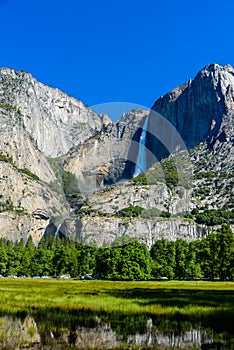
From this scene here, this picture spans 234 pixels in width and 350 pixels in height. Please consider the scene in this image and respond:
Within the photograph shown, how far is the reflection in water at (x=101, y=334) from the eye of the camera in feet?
40.7

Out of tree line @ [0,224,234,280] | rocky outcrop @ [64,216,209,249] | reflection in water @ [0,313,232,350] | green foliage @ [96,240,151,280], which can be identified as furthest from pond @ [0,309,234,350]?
rocky outcrop @ [64,216,209,249]

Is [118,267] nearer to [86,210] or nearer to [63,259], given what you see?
[63,259]

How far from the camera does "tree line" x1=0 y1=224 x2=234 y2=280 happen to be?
86.9m

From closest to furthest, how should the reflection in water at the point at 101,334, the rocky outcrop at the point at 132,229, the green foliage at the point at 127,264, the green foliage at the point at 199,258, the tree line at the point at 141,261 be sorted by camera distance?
1. the reflection in water at the point at 101,334
2. the green foliage at the point at 199,258
3. the green foliage at the point at 127,264
4. the tree line at the point at 141,261
5. the rocky outcrop at the point at 132,229

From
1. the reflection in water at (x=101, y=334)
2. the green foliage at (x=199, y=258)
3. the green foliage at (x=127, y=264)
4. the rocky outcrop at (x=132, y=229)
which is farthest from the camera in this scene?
the rocky outcrop at (x=132, y=229)

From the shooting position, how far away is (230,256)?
83625 mm

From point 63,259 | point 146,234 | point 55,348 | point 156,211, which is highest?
point 156,211

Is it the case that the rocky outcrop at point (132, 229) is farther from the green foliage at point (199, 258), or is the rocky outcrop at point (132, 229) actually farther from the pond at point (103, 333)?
→ the pond at point (103, 333)

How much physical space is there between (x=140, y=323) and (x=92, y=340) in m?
4.21

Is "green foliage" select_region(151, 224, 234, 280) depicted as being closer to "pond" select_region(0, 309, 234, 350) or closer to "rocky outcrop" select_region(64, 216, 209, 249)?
"pond" select_region(0, 309, 234, 350)

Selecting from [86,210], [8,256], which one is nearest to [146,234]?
[86,210]

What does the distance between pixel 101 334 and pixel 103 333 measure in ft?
0.74

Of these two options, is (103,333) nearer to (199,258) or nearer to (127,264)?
(127,264)

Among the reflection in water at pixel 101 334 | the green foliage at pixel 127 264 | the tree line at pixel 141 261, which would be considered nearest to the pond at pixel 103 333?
the reflection in water at pixel 101 334
